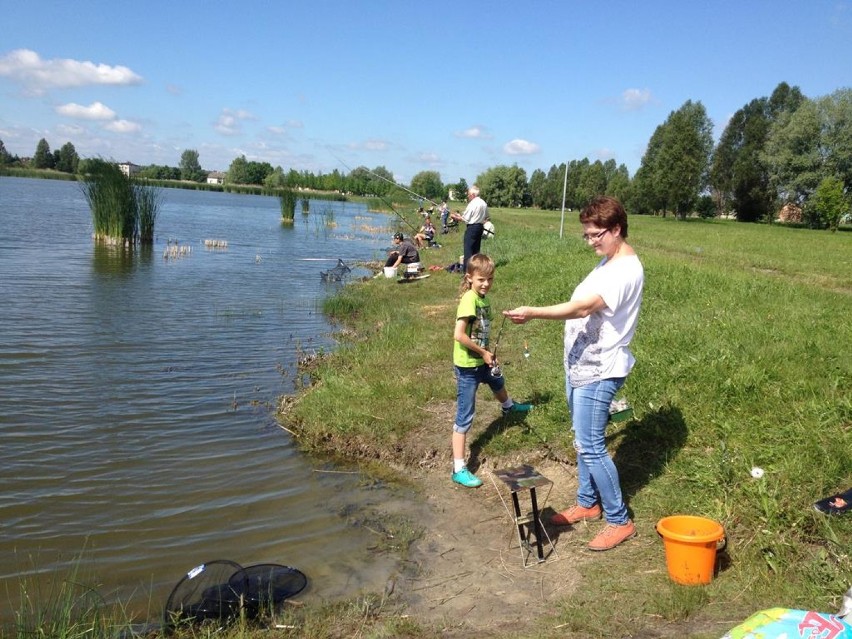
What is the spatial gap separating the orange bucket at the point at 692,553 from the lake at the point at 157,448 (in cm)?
182

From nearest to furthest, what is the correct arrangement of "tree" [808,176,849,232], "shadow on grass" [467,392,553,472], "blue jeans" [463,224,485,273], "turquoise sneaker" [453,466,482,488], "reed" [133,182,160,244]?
"turquoise sneaker" [453,466,482,488] → "shadow on grass" [467,392,553,472] → "blue jeans" [463,224,485,273] → "reed" [133,182,160,244] → "tree" [808,176,849,232]

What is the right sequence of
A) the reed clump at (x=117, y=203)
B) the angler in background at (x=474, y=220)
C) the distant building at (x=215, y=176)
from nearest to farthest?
the angler in background at (x=474, y=220), the reed clump at (x=117, y=203), the distant building at (x=215, y=176)

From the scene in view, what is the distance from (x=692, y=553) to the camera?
386 cm

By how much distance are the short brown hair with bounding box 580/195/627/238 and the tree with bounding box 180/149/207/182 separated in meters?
142

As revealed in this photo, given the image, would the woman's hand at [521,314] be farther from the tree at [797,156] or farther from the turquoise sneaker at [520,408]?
the tree at [797,156]

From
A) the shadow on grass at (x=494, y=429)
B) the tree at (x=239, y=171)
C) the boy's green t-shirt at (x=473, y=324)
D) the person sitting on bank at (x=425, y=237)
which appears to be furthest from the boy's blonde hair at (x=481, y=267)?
the tree at (x=239, y=171)

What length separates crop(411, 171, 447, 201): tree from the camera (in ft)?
265

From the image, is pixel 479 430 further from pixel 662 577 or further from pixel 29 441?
pixel 29 441

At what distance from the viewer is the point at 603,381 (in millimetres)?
4273

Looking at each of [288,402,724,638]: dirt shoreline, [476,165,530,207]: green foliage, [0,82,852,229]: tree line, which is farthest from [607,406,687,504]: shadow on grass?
[476,165,530,207]: green foliage

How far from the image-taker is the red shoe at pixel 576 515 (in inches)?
191

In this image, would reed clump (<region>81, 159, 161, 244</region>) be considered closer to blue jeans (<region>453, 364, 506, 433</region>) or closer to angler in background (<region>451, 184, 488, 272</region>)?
angler in background (<region>451, 184, 488, 272</region>)

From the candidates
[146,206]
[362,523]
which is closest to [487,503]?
[362,523]

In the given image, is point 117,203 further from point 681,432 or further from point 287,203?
point 681,432
